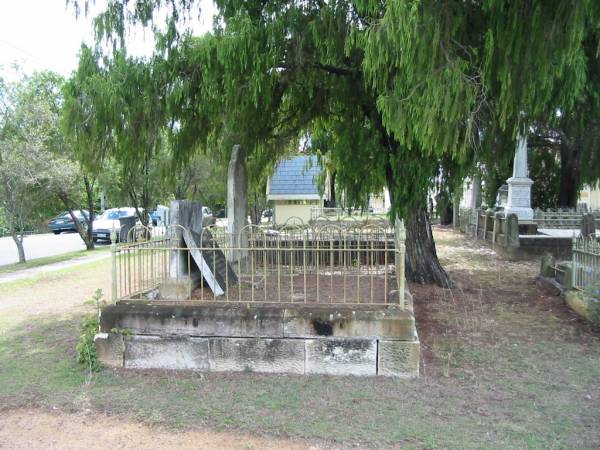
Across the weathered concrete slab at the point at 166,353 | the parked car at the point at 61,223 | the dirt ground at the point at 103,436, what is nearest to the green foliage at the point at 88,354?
the weathered concrete slab at the point at 166,353

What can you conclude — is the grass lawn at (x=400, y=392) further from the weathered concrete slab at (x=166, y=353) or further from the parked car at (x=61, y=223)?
the parked car at (x=61, y=223)

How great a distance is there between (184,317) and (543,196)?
24162mm

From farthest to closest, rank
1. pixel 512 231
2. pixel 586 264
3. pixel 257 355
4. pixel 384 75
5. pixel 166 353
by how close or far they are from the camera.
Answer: pixel 512 231 → pixel 586 264 → pixel 384 75 → pixel 166 353 → pixel 257 355

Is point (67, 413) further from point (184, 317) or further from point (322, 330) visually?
point (322, 330)

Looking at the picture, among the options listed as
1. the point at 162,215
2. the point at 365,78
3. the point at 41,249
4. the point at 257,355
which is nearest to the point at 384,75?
the point at 365,78

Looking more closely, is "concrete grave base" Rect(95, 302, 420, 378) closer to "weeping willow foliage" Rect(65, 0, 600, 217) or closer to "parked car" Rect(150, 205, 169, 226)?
"weeping willow foliage" Rect(65, 0, 600, 217)

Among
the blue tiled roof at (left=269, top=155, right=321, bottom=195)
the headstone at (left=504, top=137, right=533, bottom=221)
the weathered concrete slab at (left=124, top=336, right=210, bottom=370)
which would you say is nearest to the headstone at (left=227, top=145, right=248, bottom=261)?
the weathered concrete slab at (left=124, top=336, right=210, bottom=370)

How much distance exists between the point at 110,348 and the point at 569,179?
2199 centimetres

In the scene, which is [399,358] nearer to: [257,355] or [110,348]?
[257,355]

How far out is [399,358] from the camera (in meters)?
4.75

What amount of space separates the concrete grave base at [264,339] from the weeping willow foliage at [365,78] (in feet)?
6.86

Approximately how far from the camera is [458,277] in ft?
33.3

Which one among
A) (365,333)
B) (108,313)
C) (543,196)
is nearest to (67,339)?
(108,313)

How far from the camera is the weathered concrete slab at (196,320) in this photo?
492cm
